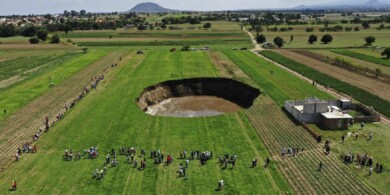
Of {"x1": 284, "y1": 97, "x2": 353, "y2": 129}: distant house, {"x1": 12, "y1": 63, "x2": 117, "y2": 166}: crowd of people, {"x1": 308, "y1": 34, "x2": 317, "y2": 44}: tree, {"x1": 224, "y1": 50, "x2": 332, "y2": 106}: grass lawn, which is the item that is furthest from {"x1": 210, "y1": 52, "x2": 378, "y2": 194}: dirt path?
{"x1": 308, "y1": 34, "x2": 317, "y2": 44}: tree

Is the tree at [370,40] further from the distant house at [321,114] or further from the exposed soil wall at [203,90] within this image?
the distant house at [321,114]

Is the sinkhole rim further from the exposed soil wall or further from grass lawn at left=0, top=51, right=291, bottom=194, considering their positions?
grass lawn at left=0, top=51, right=291, bottom=194

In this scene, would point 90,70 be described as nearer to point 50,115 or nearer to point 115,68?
→ point 115,68

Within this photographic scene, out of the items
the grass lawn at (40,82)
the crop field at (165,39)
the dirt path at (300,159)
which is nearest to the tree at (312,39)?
the crop field at (165,39)

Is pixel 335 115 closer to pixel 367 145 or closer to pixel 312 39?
pixel 367 145

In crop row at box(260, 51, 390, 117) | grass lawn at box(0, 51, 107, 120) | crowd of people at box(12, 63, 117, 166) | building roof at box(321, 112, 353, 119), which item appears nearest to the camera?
crowd of people at box(12, 63, 117, 166)

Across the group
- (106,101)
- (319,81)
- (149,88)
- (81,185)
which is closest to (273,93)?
(319,81)

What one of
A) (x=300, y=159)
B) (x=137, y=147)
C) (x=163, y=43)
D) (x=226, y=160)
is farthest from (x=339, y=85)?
(x=163, y=43)
